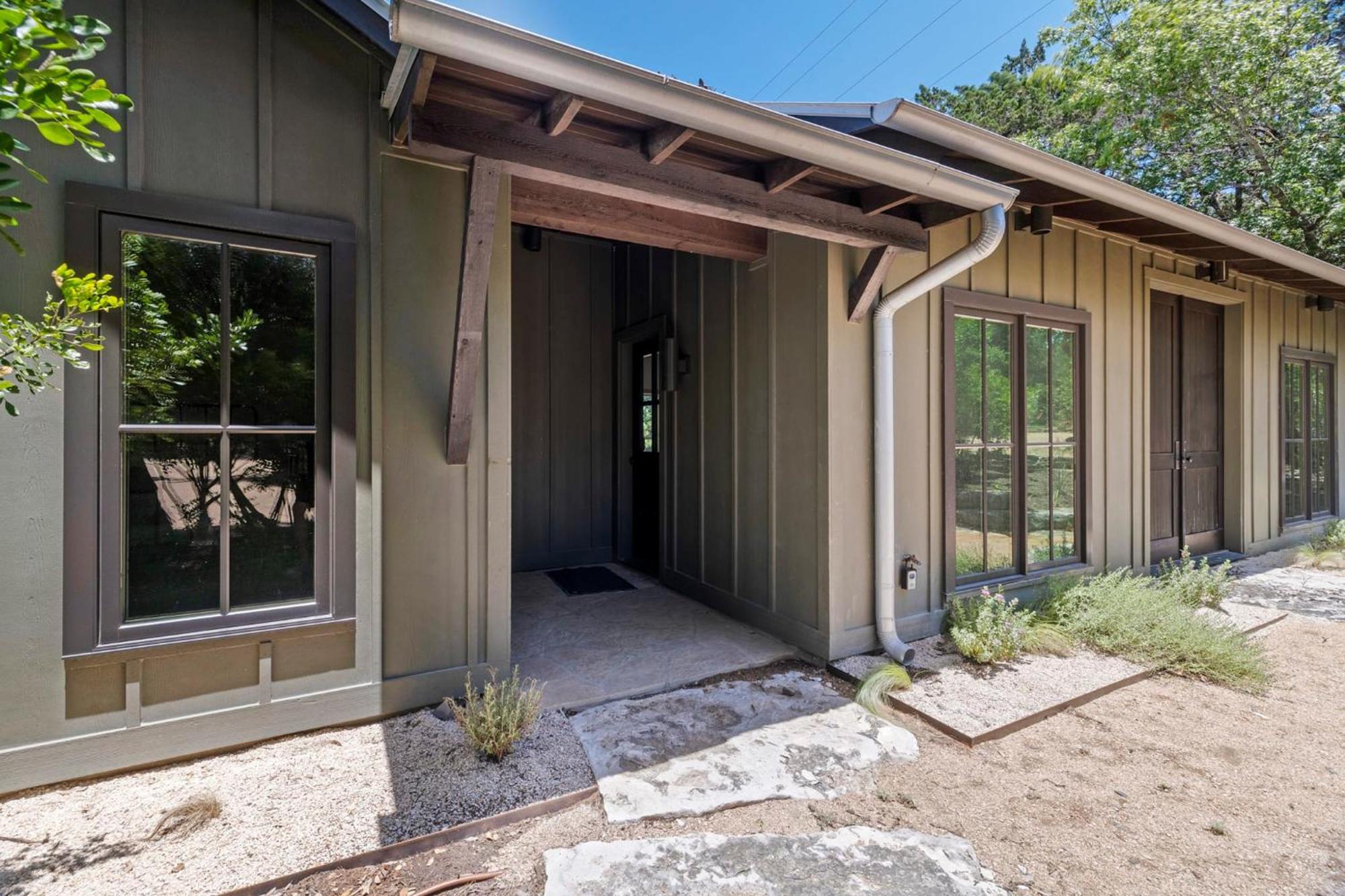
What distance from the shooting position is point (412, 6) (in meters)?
1.46

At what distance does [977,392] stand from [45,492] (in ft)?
14.1

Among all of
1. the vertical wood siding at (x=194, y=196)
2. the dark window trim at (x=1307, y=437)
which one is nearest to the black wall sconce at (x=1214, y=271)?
the dark window trim at (x=1307, y=437)

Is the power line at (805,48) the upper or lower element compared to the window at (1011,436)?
upper

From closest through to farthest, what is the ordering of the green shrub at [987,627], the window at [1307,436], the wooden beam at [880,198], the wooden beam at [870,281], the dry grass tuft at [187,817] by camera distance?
the dry grass tuft at [187,817] → the wooden beam at [880,198] → the wooden beam at [870,281] → the green shrub at [987,627] → the window at [1307,436]

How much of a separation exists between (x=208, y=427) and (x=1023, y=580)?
433cm

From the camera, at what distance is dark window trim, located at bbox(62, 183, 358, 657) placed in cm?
197

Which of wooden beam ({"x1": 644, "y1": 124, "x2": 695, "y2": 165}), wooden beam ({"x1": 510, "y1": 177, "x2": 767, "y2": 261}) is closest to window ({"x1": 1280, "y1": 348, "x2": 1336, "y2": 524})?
wooden beam ({"x1": 510, "y1": 177, "x2": 767, "y2": 261})

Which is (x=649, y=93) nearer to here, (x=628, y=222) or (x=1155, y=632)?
(x=628, y=222)

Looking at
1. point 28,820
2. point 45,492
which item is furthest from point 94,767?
point 45,492

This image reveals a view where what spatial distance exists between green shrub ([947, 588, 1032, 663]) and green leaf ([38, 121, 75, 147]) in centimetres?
366

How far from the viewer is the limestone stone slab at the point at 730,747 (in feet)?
6.72

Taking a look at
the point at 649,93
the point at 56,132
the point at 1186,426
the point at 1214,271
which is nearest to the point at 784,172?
the point at 649,93

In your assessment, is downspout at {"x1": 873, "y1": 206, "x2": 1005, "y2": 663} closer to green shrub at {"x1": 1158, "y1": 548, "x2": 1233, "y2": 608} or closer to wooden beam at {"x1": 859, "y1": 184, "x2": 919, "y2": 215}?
wooden beam at {"x1": 859, "y1": 184, "x2": 919, "y2": 215}

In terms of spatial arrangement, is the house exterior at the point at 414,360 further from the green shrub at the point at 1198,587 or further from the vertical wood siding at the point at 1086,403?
the green shrub at the point at 1198,587
